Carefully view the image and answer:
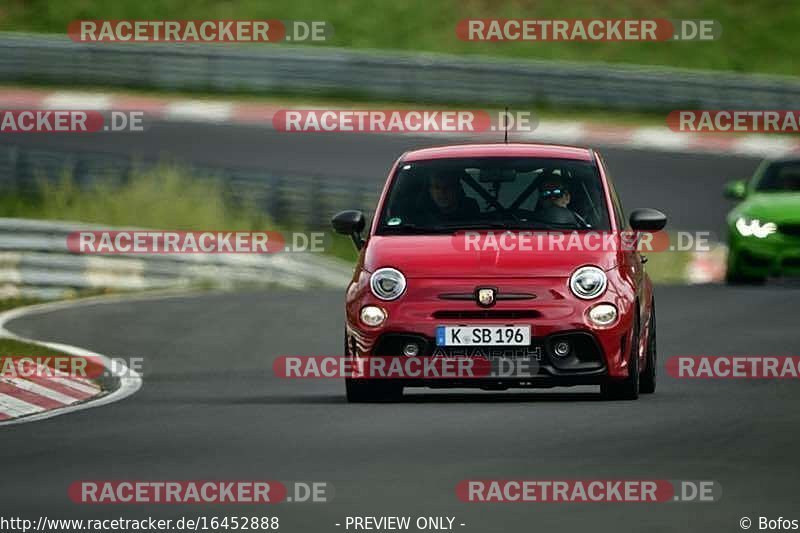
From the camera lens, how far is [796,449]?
431 inches

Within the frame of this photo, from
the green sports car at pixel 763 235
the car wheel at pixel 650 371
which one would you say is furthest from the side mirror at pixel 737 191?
the car wheel at pixel 650 371

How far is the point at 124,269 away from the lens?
24.0m

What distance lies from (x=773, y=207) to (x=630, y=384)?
8748 mm

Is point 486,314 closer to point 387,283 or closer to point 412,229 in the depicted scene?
point 387,283

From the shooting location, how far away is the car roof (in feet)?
45.3

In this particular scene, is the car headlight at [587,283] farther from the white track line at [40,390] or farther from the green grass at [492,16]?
the green grass at [492,16]

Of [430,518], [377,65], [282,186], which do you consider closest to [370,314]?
[430,518]

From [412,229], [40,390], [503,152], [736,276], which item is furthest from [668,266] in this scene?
[412,229]

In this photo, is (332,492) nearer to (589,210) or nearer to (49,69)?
(589,210)

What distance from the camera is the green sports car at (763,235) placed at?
2130 centimetres

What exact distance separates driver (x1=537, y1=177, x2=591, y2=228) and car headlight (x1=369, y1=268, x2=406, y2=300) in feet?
3.58

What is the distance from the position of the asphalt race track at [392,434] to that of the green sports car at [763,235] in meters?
1.26

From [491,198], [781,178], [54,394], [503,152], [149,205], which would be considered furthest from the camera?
[149,205]

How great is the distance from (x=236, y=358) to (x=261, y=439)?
5801 millimetres
